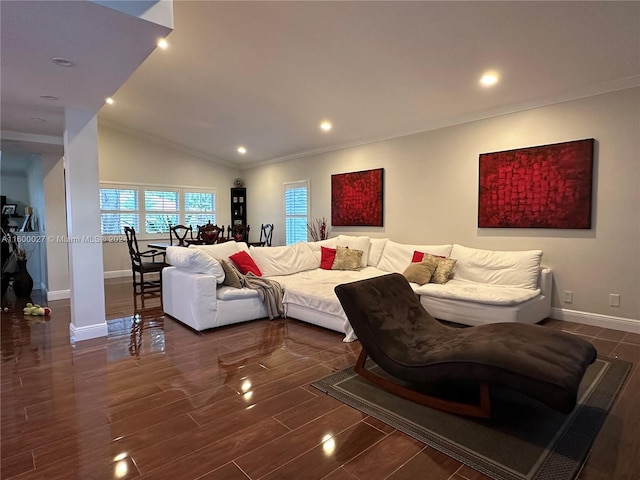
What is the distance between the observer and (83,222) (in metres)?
3.67

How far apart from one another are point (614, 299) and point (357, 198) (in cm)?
386

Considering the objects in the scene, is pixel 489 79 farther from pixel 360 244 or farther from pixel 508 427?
pixel 508 427

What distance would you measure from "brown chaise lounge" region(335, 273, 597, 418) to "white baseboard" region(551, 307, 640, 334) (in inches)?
84.5

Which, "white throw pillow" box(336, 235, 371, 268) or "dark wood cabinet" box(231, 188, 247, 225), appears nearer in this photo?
"white throw pillow" box(336, 235, 371, 268)

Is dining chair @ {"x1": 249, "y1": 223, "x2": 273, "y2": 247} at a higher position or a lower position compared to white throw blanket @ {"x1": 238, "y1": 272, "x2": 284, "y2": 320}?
higher

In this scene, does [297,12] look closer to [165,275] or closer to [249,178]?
[165,275]

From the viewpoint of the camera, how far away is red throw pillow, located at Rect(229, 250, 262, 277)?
468 centimetres

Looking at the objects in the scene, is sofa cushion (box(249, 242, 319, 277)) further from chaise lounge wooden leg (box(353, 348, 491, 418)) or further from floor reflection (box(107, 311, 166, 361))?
chaise lounge wooden leg (box(353, 348, 491, 418))

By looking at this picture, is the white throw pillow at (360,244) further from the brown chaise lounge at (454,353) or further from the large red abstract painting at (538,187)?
the brown chaise lounge at (454,353)

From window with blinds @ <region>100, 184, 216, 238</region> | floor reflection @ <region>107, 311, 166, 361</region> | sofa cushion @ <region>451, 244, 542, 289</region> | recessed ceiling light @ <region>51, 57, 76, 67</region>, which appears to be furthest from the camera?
window with blinds @ <region>100, 184, 216, 238</region>

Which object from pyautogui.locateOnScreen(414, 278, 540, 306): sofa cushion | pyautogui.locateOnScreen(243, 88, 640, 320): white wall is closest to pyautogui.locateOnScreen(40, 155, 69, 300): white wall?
pyautogui.locateOnScreen(243, 88, 640, 320): white wall

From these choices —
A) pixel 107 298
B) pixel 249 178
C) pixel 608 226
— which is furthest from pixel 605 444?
pixel 249 178

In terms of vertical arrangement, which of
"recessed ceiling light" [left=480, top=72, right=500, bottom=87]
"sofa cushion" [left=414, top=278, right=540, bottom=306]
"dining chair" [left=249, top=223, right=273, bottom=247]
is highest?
"recessed ceiling light" [left=480, top=72, right=500, bottom=87]

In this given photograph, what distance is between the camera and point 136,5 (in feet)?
6.40
